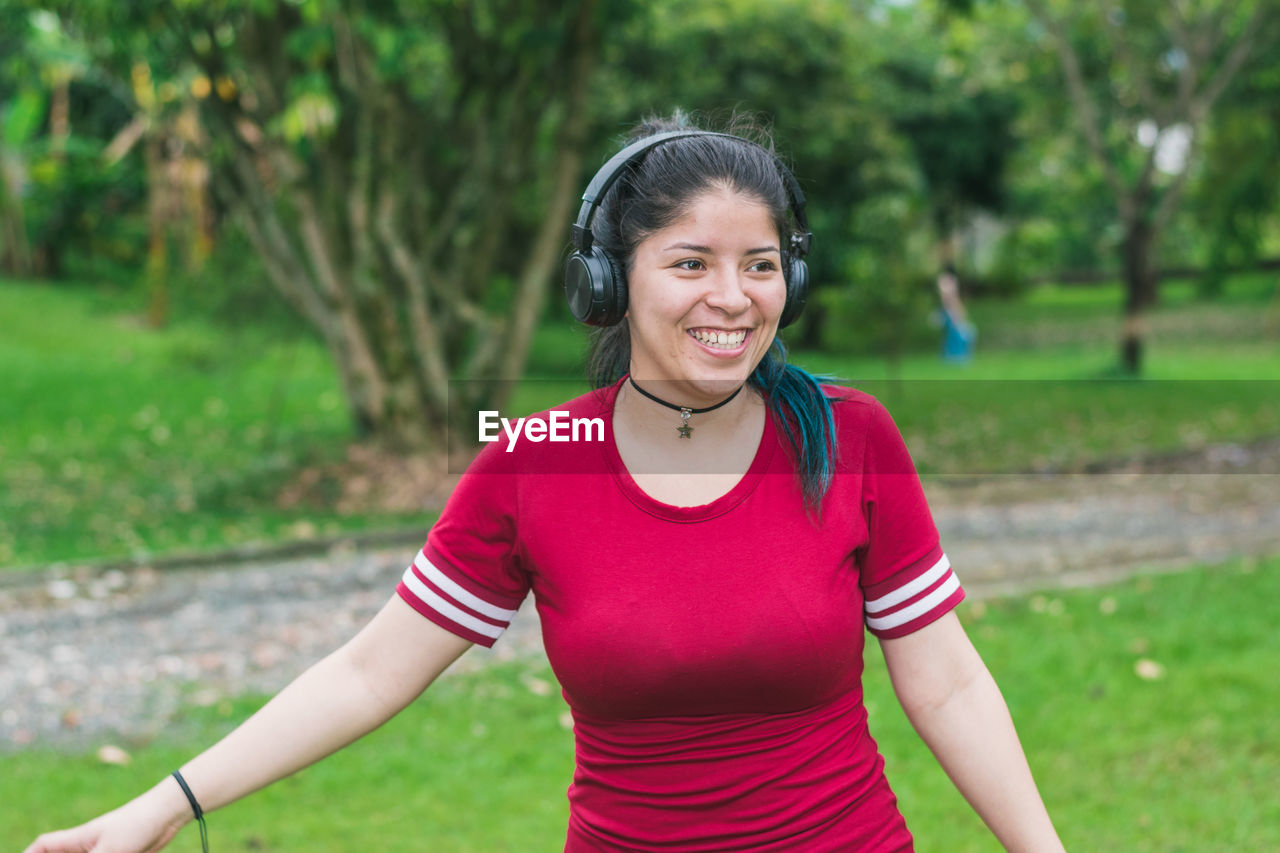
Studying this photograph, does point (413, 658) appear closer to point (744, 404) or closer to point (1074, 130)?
point (744, 404)

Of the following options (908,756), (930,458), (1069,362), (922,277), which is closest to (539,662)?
(908,756)

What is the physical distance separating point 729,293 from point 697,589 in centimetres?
41

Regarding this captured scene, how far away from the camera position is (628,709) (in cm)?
180

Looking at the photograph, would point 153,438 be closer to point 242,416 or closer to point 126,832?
point 242,416

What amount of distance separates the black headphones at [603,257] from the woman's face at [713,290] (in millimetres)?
56

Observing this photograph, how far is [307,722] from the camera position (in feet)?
6.30

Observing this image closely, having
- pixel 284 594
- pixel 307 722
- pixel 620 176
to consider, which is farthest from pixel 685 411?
pixel 284 594

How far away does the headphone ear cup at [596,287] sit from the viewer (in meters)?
1.89

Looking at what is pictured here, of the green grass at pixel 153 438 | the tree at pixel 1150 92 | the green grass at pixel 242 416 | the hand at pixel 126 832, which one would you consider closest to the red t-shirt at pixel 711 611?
Result: the hand at pixel 126 832

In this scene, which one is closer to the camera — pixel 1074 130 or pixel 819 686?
pixel 819 686

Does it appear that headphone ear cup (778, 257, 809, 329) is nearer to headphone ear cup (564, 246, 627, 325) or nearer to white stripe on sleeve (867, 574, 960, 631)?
headphone ear cup (564, 246, 627, 325)

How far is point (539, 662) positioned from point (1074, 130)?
27345mm

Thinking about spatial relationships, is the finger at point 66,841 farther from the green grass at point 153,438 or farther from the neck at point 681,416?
the green grass at point 153,438

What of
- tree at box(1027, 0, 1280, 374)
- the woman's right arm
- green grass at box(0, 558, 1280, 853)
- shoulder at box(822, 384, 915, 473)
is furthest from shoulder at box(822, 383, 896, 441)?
tree at box(1027, 0, 1280, 374)
